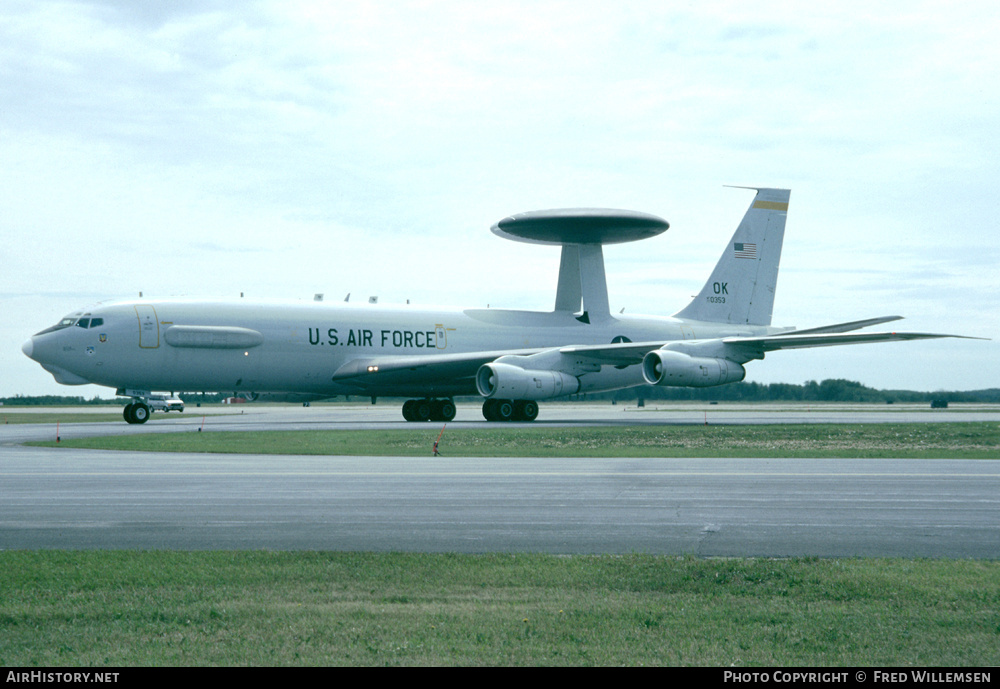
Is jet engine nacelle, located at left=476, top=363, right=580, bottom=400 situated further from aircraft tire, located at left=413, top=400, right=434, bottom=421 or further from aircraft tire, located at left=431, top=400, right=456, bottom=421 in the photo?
aircraft tire, located at left=413, top=400, right=434, bottom=421

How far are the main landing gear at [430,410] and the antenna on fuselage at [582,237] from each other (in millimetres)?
9595

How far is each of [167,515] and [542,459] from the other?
11809 mm

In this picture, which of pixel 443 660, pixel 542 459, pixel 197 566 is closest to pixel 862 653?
pixel 443 660

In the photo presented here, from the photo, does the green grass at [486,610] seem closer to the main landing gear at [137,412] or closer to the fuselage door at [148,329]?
the fuselage door at [148,329]

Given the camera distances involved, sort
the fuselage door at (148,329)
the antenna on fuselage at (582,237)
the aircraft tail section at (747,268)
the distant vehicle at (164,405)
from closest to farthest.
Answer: the fuselage door at (148,329), the antenna on fuselage at (582,237), the aircraft tail section at (747,268), the distant vehicle at (164,405)

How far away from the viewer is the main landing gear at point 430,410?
143 feet

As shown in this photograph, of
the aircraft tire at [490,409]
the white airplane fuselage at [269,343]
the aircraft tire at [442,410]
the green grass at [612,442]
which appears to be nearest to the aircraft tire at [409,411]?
the aircraft tire at [442,410]

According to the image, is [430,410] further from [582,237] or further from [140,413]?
[582,237]

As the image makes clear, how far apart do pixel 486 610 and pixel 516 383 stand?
30966 millimetres

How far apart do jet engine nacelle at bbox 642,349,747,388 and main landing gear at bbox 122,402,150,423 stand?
66.0 ft

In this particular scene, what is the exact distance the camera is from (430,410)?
4384 cm

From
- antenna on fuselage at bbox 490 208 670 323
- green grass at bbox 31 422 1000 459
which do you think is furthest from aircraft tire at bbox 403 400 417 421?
antenna on fuselage at bbox 490 208 670 323

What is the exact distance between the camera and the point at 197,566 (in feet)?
28.6

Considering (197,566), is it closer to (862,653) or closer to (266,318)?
(862,653)
